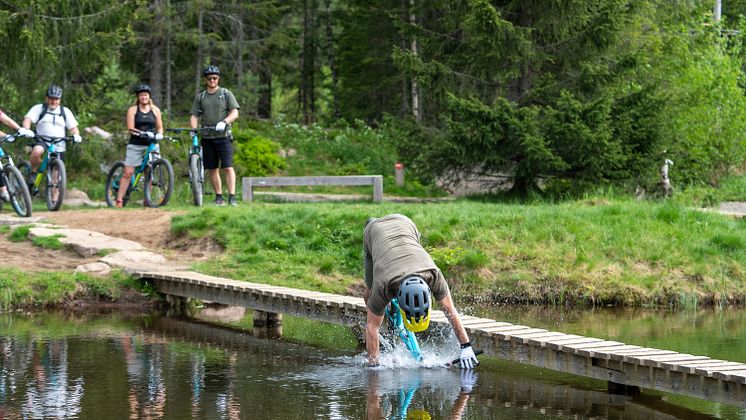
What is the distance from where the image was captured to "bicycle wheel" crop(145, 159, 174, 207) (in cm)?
1745

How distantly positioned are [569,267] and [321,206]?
4.29 meters

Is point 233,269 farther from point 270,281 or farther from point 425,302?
point 425,302

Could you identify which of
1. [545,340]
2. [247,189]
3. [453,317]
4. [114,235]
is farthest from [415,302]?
[247,189]

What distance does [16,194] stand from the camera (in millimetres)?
16375

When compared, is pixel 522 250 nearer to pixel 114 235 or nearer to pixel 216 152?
pixel 216 152

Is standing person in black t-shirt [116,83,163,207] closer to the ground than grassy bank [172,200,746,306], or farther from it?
farther from it

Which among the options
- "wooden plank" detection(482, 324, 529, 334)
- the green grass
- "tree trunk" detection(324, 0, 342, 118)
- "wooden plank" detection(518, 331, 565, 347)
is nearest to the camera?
"wooden plank" detection(518, 331, 565, 347)

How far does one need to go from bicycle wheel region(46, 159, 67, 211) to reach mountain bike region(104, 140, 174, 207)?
3.22 ft

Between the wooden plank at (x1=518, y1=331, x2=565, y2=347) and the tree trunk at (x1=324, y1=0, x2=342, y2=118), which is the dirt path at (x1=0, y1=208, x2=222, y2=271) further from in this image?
the tree trunk at (x1=324, y1=0, x2=342, y2=118)

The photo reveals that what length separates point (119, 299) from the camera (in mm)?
14172

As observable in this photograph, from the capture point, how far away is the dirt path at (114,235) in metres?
14.7

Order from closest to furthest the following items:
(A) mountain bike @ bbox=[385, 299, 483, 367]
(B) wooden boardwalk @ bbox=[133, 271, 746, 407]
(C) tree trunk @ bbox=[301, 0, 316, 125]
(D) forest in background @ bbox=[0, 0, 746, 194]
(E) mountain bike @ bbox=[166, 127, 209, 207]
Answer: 1. (B) wooden boardwalk @ bbox=[133, 271, 746, 407]
2. (A) mountain bike @ bbox=[385, 299, 483, 367]
3. (E) mountain bike @ bbox=[166, 127, 209, 207]
4. (D) forest in background @ bbox=[0, 0, 746, 194]
5. (C) tree trunk @ bbox=[301, 0, 316, 125]

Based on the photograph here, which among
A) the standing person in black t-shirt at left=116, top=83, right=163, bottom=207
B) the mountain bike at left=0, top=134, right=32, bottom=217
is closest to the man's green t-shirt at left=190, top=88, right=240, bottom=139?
the standing person in black t-shirt at left=116, top=83, right=163, bottom=207

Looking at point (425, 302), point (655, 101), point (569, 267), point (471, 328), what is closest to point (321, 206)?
point (569, 267)
